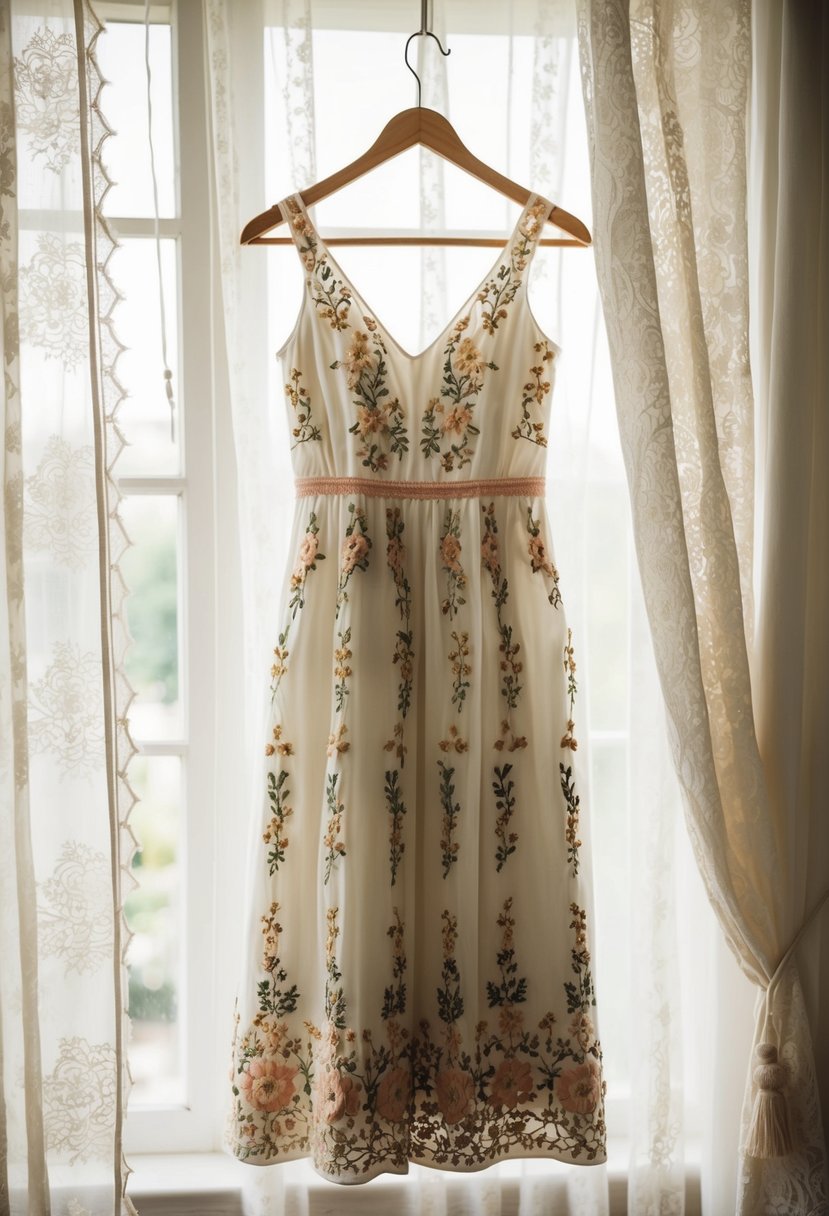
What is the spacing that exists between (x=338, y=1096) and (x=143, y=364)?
1.02 meters

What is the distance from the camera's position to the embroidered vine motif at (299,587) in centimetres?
111

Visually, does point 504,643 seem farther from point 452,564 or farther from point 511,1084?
point 511,1084

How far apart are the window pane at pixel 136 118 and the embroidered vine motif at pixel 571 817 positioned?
96 cm

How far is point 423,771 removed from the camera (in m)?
1.13

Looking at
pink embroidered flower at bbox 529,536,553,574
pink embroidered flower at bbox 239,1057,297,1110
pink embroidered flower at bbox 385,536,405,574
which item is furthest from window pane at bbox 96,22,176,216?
pink embroidered flower at bbox 239,1057,297,1110

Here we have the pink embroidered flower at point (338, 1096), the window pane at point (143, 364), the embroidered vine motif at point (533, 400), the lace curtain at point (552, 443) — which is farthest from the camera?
the window pane at point (143, 364)

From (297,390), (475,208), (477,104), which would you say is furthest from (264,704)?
(477,104)

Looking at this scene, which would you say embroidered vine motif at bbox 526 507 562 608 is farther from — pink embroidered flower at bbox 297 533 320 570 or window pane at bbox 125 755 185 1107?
window pane at bbox 125 755 185 1107

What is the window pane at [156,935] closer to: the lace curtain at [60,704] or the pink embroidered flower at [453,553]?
the lace curtain at [60,704]

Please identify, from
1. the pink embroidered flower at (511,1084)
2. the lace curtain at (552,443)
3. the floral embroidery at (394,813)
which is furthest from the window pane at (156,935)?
the pink embroidered flower at (511,1084)

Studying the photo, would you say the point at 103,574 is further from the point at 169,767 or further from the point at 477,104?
the point at 477,104

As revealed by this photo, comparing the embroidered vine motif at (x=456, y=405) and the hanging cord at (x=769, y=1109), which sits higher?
the embroidered vine motif at (x=456, y=405)

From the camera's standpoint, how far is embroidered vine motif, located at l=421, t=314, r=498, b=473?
1.12 meters

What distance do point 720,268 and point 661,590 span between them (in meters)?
0.42
